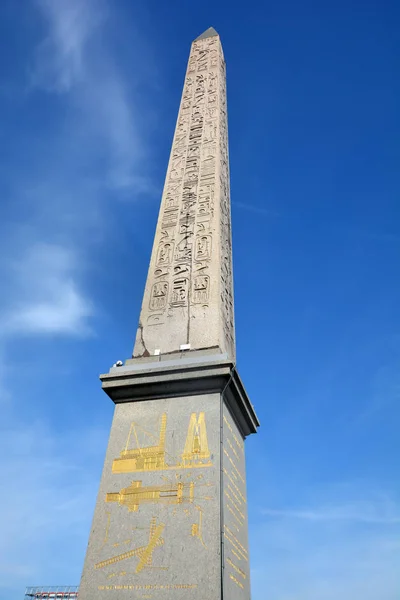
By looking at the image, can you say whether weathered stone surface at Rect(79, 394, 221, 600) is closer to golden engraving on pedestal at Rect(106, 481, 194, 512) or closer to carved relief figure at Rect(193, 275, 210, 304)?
golden engraving on pedestal at Rect(106, 481, 194, 512)

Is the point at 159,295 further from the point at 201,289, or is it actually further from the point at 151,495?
the point at 151,495

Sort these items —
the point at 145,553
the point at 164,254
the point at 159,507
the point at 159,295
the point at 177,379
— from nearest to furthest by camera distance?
the point at 145,553, the point at 159,507, the point at 177,379, the point at 159,295, the point at 164,254

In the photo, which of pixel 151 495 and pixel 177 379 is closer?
pixel 151 495

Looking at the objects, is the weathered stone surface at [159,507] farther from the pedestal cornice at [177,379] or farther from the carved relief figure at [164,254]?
the carved relief figure at [164,254]

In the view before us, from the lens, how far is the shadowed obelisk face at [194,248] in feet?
20.1

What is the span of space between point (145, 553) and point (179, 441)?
982mm

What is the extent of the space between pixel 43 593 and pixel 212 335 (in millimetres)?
32073

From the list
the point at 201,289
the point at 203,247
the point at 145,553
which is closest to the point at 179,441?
the point at 145,553

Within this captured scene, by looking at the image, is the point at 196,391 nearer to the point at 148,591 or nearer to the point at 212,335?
the point at 212,335

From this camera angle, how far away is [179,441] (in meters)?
5.03

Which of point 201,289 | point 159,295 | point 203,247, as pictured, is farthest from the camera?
point 203,247

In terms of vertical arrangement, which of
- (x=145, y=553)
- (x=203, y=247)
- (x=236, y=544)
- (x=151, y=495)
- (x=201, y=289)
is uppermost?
(x=203, y=247)

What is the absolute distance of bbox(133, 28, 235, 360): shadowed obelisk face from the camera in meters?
6.12

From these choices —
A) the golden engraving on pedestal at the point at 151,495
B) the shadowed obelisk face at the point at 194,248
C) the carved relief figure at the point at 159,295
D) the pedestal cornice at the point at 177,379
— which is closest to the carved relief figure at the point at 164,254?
the shadowed obelisk face at the point at 194,248
